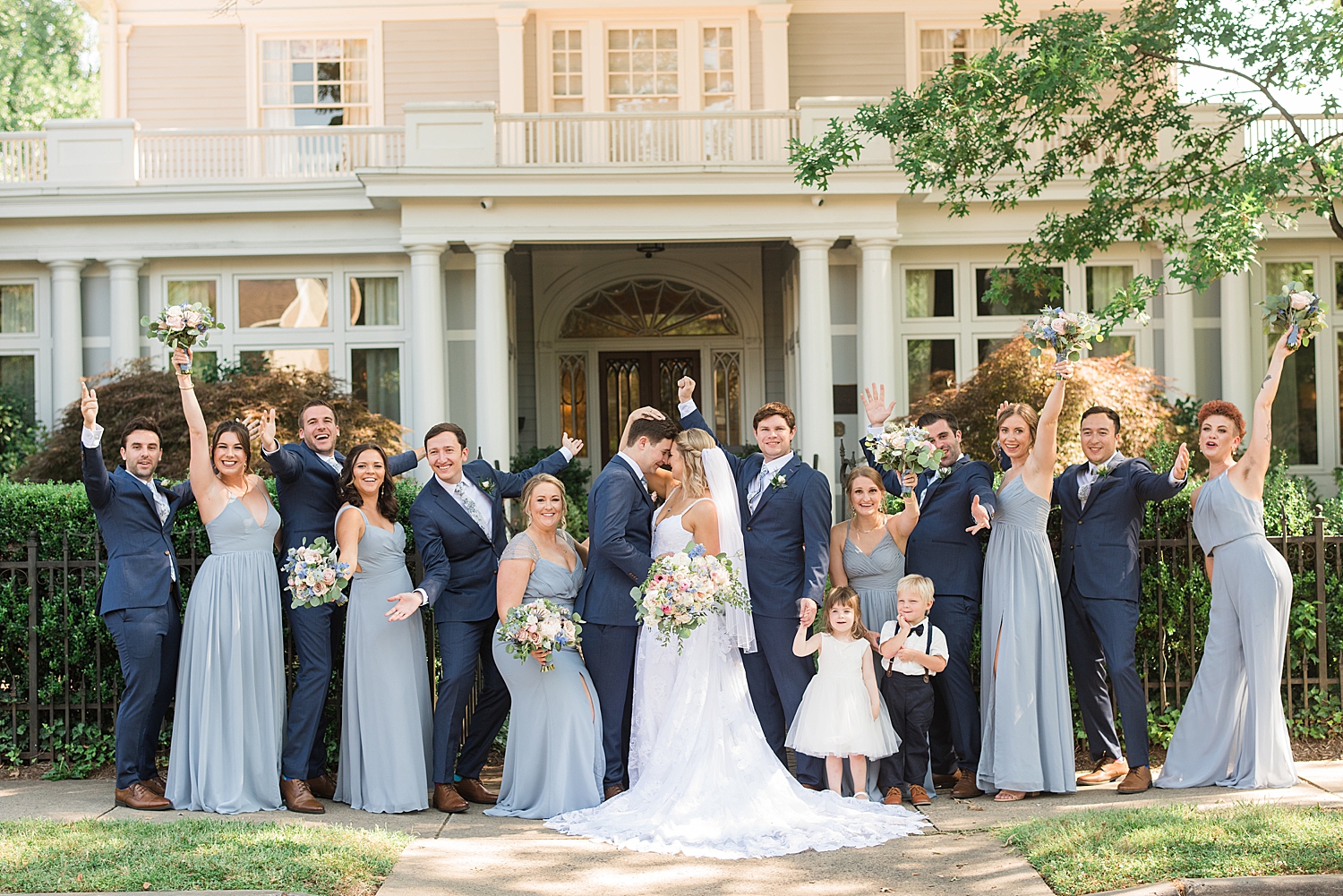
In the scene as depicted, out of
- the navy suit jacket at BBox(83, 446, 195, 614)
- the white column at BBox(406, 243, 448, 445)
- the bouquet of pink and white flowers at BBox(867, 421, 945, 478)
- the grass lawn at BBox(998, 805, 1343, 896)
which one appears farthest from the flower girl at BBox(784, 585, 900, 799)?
the white column at BBox(406, 243, 448, 445)

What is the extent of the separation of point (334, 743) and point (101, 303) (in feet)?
39.4

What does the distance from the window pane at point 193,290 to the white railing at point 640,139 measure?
4.66 meters

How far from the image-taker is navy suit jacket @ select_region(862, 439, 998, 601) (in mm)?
6805

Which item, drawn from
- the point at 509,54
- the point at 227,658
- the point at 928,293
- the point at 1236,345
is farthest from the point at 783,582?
the point at 509,54

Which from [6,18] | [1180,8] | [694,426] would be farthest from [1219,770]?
[6,18]

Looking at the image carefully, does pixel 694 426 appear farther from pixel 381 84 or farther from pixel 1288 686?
pixel 381 84

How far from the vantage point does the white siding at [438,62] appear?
61.2 feet

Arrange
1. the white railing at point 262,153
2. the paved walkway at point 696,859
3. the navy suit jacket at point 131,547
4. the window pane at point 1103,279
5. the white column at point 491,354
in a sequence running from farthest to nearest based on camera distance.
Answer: the window pane at point 1103,279 < the white railing at point 262,153 < the white column at point 491,354 < the navy suit jacket at point 131,547 < the paved walkway at point 696,859

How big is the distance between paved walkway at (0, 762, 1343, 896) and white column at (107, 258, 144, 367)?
1098 cm

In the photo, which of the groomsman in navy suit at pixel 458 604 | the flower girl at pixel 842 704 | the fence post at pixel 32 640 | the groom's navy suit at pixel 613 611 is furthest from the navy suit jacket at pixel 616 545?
the fence post at pixel 32 640

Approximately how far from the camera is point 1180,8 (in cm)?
984

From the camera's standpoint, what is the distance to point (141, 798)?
6.36 m

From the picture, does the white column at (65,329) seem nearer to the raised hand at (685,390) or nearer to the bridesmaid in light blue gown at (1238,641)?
the raised hand at (685,390)

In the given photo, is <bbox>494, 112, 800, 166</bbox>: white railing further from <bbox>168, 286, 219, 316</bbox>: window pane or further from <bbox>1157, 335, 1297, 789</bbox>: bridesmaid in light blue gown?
<bbox>1157, 335, 1297, 789</bbox>: bridesmaid in light blue gown
